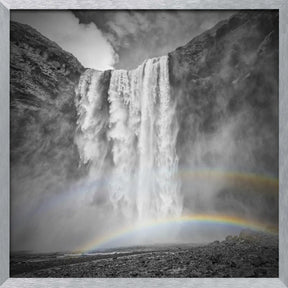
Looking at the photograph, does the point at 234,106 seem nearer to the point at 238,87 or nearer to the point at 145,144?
the point at 238,87

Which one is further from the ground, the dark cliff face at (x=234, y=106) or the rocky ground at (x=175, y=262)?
the dark cliff face at (x=234, y=106)

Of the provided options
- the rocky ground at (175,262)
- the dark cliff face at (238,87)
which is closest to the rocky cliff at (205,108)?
the dark cliff face at (238,87)

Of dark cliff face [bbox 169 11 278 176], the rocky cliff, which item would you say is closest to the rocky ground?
the rocky cliff

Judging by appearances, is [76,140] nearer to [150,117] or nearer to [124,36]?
[150,117]

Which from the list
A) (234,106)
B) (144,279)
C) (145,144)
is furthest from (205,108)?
(144,279)

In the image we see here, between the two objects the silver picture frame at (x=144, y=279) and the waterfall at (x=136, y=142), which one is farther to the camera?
the waterfall at (x=136, y=142)

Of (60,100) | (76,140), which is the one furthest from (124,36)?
(76,140)

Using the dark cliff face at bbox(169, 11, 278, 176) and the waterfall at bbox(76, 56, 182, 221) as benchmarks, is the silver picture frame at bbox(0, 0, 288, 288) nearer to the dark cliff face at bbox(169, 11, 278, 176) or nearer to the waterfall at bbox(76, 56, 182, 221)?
the dark cliff face at bbox(169, 11, 278, 176)

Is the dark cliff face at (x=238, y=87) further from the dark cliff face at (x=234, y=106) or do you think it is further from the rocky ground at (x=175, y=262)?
the rocky ground at (x=175, y=262)
